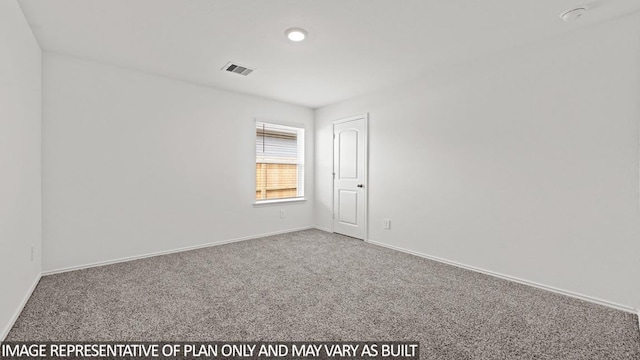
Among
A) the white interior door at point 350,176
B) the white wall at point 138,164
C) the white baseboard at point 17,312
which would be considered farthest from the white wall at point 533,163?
the white baseboard at point 17,312

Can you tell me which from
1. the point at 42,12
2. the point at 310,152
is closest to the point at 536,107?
the point at 310,152

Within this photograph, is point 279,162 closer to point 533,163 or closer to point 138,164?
point 138,164

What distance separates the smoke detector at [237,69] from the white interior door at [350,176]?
183 centimetres

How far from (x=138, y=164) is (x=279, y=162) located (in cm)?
215

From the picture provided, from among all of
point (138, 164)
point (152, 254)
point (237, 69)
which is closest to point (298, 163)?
point (237, 69)

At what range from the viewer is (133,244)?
3410mm

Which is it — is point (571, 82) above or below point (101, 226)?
above

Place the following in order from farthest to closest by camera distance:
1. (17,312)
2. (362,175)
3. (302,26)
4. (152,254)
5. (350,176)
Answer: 1. (350,176)
2. (362,175)
3. (152,254)
4. (302,26)
5. (17,312)

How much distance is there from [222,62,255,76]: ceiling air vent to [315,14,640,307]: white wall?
2023 mm

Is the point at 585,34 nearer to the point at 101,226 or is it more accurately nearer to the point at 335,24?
the point at 335,24

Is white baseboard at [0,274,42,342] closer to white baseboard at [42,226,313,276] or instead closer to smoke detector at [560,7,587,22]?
white baseboard at [42,226,313,276]

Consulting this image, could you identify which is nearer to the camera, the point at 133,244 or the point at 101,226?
the point at 101,226

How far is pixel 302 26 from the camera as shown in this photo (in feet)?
7.86

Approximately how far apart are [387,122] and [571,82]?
2006 mm
